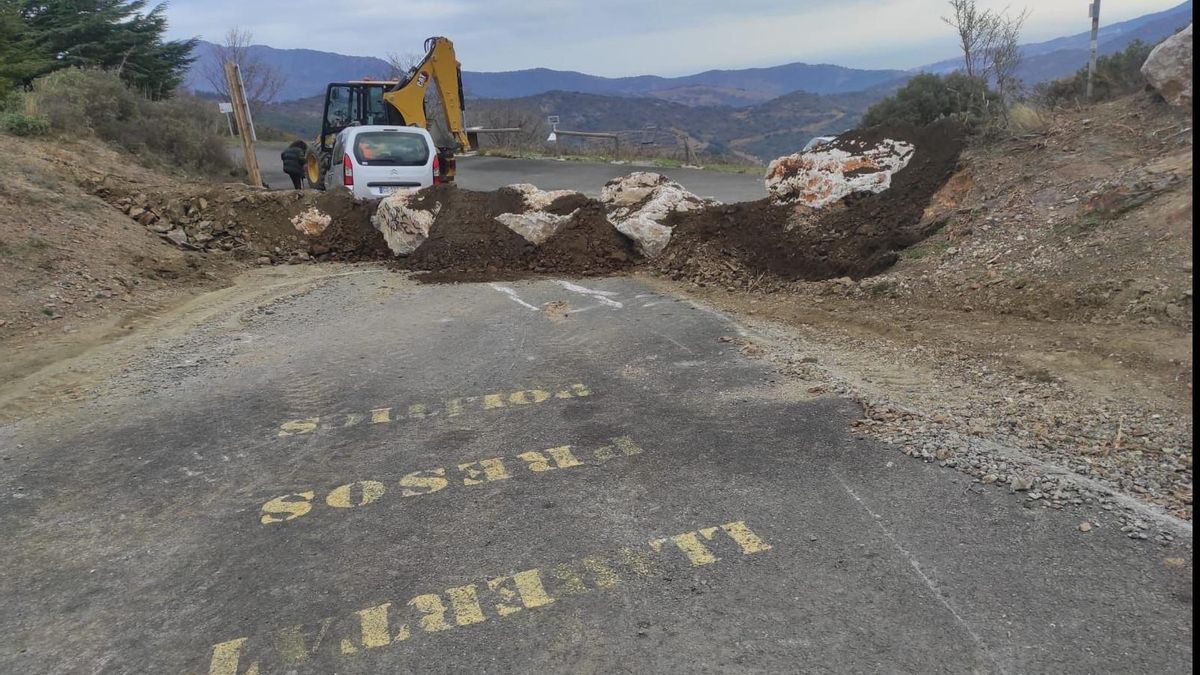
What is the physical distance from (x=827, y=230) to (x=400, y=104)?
11.0m

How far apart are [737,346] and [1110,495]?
10.5 feet

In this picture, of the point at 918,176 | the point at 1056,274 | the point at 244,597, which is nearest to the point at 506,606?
the point at 244,597

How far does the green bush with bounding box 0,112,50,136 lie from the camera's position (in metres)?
12.7

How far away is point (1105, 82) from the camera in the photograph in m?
11.3

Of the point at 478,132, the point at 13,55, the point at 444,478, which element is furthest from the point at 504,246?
the point at 478,132

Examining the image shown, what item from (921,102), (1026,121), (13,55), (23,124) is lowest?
(1026,121)

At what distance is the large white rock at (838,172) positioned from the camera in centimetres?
985

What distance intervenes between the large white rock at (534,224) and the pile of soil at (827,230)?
1.75m

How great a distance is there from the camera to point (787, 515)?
367cm

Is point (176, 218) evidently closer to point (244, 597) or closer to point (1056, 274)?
point (244, 597)

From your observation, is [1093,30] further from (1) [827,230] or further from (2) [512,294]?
(2) [512,294]

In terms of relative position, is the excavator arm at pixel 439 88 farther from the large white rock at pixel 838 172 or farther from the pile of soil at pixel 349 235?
the large white rock at pixel 838 172

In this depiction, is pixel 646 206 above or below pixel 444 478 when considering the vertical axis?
above

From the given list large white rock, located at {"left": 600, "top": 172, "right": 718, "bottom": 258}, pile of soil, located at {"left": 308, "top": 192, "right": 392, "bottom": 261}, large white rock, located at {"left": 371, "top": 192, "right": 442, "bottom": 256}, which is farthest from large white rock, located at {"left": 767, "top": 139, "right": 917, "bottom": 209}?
pile of soil, located at {"left": 308, "top": 192, "right": 392, "bottom": 261}
